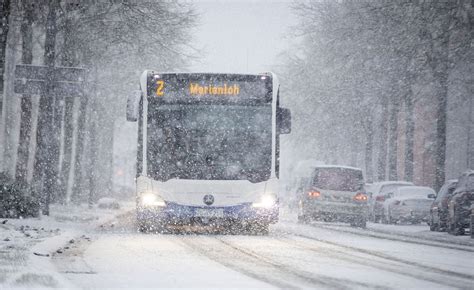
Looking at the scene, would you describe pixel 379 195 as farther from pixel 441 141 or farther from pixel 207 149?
pixel 207 149

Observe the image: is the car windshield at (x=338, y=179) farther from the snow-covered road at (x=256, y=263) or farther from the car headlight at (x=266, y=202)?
the snow-covered road at (x=256, y=263)

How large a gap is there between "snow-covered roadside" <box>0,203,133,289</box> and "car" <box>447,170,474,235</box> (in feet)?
30.4

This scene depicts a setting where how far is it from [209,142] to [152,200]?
1.74 metres

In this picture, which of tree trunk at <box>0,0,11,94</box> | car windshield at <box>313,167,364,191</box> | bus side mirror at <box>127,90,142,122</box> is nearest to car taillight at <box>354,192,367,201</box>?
car windshield at <box>313,167,364,191</box>

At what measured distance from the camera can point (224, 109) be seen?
875 inches

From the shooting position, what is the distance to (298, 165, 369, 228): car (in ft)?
107

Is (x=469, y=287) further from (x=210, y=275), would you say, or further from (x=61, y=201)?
(x=61, y=201)

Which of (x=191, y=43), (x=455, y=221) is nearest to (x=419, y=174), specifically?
(x=191, y=43)

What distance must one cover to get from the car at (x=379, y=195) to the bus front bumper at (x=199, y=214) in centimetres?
1698

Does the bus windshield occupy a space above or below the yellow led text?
below

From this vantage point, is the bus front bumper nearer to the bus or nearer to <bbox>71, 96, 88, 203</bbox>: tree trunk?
the bus

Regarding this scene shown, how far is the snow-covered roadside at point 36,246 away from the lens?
33.4 ft

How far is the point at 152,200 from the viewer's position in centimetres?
2169

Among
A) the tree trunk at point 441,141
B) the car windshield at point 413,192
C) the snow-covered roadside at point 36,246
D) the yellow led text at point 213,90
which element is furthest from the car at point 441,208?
the snow-covered roadside at point 36,246
